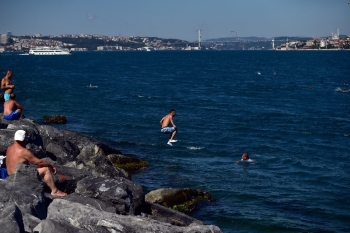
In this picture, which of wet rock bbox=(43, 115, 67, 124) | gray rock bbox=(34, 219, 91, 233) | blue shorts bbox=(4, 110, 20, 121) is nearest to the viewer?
gray rock bbox=(34, 219, 91, 233)

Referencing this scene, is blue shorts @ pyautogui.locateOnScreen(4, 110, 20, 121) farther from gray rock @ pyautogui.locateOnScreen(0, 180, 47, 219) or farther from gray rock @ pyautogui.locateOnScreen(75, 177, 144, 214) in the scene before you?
gray rock @ pyautogui.locateOnScreen(0, 180, 47, 219)

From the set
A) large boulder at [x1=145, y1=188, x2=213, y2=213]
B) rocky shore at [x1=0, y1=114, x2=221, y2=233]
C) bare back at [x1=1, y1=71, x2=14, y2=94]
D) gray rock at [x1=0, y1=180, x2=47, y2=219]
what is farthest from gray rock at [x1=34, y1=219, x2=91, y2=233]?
bare back at [x1=1, y1=71, x2=14, y2=94]

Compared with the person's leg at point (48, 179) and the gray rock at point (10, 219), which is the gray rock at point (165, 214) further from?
the gray rock at point (10, 219)

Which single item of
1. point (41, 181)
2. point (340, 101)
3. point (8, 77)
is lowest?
point (340, 101)

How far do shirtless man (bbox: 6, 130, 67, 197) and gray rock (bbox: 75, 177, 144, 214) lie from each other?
1.63 feet

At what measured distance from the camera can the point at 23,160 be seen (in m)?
10.9

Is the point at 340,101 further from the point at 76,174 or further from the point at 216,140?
the point at 76,174

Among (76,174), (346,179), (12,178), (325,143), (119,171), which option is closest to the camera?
(12,178)

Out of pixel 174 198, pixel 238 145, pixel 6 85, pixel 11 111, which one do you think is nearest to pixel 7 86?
pixel 6 85

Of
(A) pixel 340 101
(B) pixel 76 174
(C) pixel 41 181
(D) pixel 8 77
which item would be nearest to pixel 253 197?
(B) pixel 76 174

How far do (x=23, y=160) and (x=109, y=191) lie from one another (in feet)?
5.89

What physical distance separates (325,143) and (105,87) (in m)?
35.0

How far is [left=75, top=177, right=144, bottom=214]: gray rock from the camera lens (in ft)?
36.9

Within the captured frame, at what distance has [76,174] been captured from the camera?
12.3 metres
